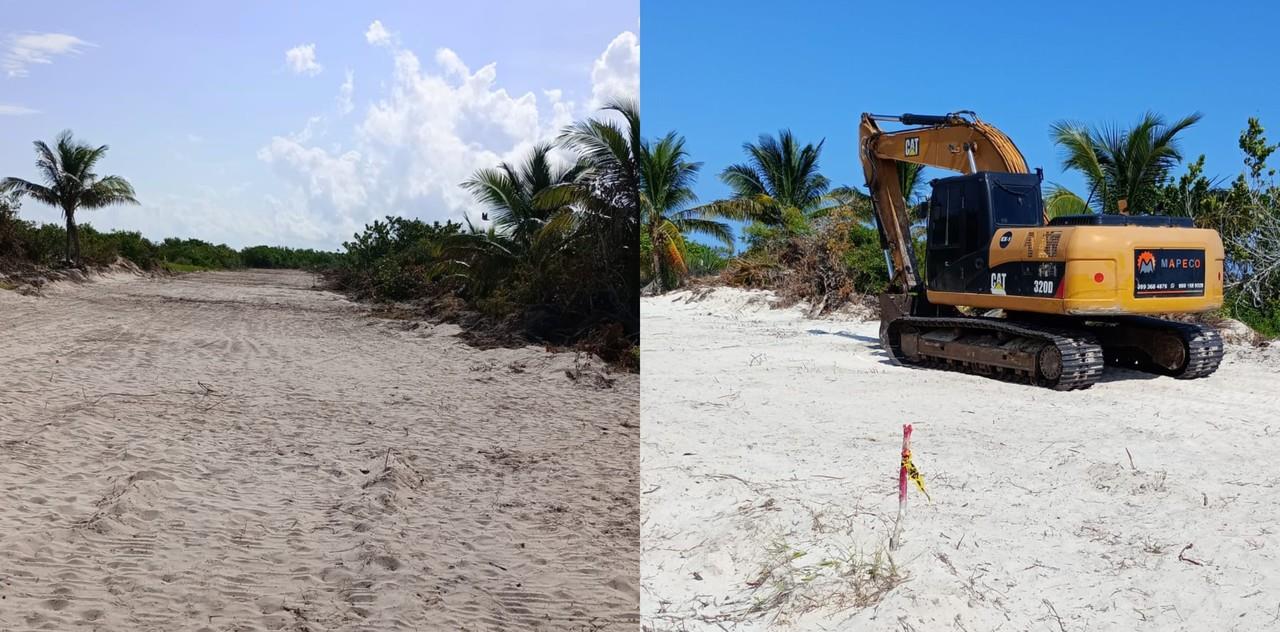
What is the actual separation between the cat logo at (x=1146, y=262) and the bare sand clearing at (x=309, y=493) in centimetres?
490

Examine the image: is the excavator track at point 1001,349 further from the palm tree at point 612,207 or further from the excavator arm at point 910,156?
the palm tree at point 612,207

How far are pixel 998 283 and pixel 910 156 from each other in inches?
104

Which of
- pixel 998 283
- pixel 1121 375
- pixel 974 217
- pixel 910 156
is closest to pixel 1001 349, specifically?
pixel 998 283

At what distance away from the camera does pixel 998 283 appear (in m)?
10.7

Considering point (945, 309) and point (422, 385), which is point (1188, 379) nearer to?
point (945, 309)

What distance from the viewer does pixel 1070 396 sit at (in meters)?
9.66

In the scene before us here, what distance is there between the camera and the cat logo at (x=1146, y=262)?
9664 mm

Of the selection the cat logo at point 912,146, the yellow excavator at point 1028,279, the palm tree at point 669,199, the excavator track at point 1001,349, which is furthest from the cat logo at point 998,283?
the palm tree at point 669,199

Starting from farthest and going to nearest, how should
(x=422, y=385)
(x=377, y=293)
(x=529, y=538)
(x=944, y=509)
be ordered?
(x=377, y=293) → (x=422, y=385) → (x=529, y=538) → (x=944, y=509)

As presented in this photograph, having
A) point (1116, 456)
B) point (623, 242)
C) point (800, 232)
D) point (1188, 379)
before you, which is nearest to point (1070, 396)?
point (1188, 379)

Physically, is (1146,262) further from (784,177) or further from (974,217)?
(784,177)

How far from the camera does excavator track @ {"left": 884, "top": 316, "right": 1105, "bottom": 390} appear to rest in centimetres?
976

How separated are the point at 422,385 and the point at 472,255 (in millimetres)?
10070

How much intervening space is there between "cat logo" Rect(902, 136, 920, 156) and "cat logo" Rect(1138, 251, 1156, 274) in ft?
11.3
